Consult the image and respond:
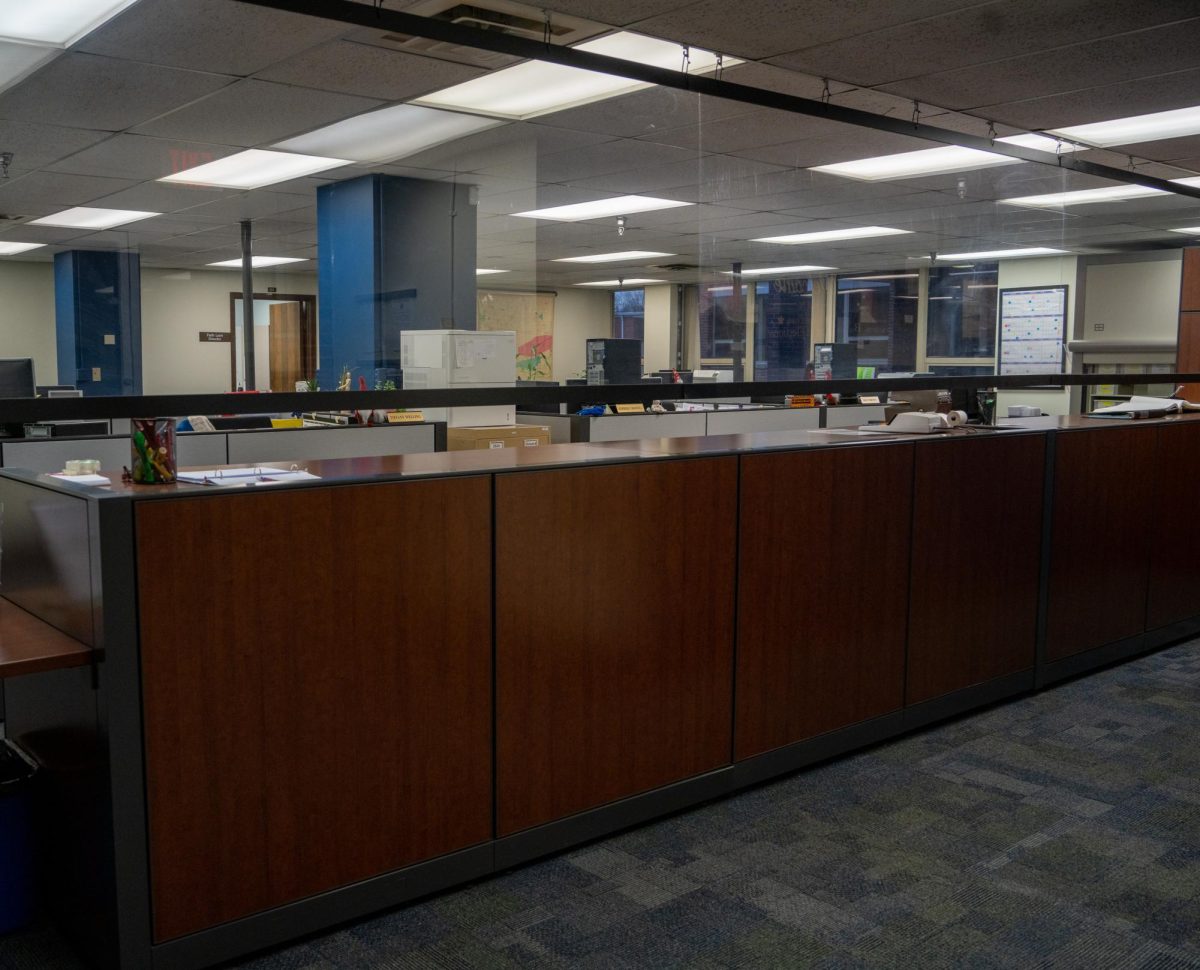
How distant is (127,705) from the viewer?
1575 mm

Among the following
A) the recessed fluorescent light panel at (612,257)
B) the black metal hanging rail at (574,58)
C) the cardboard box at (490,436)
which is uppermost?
the recessed fluorescent light panel at (612,257)

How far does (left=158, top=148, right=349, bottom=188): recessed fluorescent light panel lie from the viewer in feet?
15.6

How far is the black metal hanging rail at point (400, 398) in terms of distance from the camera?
1919 millimetres

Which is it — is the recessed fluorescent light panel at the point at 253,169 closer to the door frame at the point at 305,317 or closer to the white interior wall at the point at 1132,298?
the door frame at the point at 305,317

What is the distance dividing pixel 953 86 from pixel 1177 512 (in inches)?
77.9

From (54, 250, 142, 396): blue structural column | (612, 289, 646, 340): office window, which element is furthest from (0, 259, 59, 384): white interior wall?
(612, 289, 646, 340): office window

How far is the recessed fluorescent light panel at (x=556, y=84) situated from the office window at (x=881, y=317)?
1191 millimetres

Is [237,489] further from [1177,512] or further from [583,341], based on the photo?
[583,341]

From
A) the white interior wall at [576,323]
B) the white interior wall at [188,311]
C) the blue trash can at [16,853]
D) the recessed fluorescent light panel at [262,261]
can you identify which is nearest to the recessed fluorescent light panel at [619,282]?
the white interior wall at [576,323]

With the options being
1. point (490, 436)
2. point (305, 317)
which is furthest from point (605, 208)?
point (490, 436)

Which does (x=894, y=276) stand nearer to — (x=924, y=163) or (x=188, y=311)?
(x=924, y=163)

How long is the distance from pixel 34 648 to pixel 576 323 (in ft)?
21.7

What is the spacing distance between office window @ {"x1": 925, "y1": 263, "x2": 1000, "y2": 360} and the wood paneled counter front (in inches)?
70.7

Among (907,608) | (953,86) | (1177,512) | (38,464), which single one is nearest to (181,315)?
(38,464)
